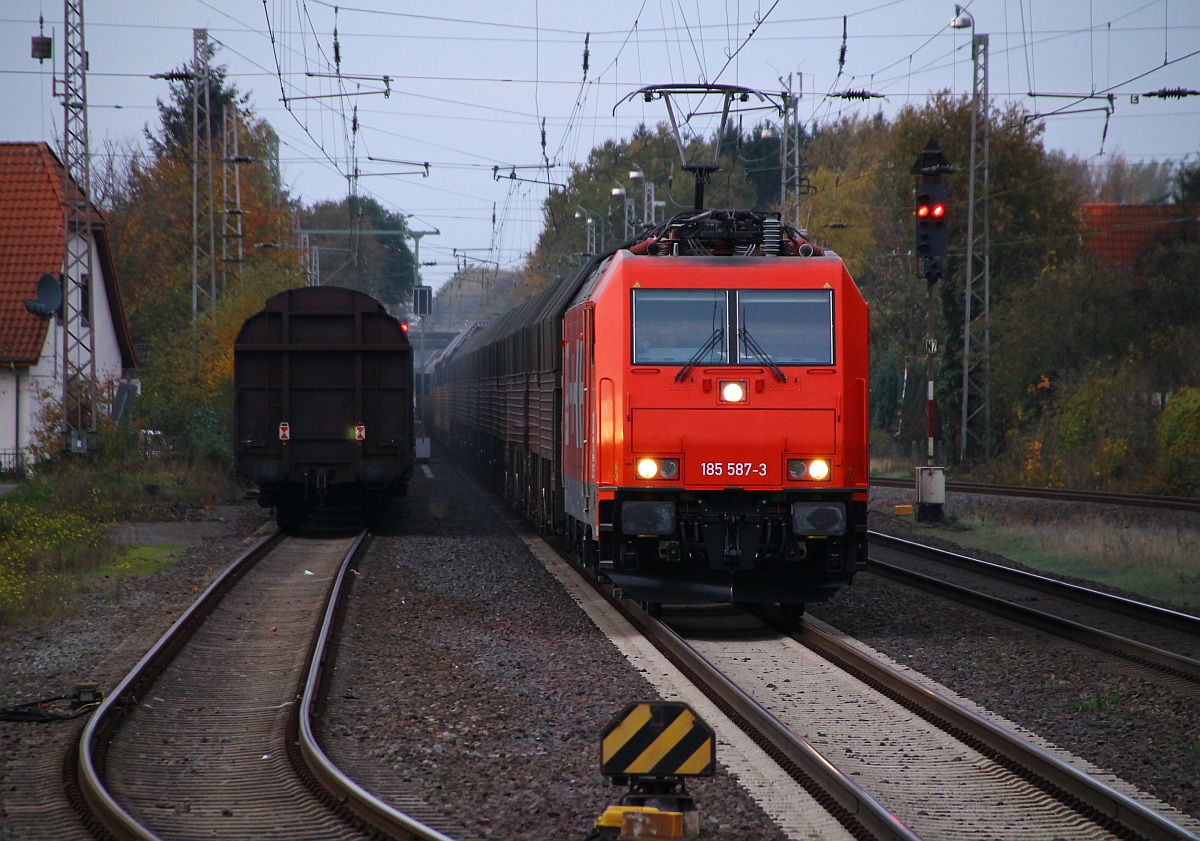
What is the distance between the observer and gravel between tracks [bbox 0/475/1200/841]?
6.30 meters

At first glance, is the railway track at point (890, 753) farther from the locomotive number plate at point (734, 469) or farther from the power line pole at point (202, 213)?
the power line pole at point (202, 213)

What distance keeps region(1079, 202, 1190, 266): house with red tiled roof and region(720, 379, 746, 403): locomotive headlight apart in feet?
101

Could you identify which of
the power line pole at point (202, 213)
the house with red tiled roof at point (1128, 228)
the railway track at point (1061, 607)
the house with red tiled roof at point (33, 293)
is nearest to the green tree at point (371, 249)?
the power line pole at point (202, 213)

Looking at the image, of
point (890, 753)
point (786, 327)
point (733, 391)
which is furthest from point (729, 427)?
point (890, 753)

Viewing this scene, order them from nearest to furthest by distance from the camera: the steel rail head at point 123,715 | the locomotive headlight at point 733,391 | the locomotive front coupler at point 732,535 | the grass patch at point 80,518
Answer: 1. the steel rail head at point 123,715
2. the locomotive front coupler at point 732,535
3. the locomotive headlight at point 733,391
4. the grass patch at point 80,518

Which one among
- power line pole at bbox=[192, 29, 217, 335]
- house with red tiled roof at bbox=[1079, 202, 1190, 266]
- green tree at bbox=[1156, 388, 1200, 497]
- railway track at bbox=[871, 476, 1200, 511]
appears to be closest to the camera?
railway track at bbox=[871, 476, 1200, 511]

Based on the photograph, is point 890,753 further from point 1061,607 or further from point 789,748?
point 1061,607

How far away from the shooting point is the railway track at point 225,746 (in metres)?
5.81

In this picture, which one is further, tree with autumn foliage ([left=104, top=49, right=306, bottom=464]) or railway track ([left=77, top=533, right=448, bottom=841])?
tree with autumn foliage ([left=104, top=49, right=306, bottom=464])

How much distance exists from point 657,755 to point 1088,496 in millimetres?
19932

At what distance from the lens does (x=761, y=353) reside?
10664 mm

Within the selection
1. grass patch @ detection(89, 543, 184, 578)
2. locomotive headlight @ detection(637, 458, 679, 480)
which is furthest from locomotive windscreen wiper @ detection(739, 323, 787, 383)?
grass patch @ detection(89, 543, 184, 578)

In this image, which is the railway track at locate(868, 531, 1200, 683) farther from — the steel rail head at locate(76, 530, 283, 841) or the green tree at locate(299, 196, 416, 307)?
the green tree at locate(299, 196, 416, 307)

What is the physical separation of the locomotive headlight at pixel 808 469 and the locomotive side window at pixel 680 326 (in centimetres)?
105
